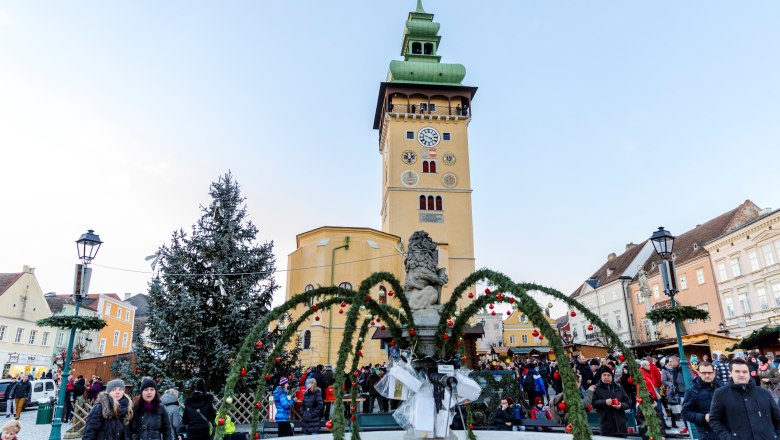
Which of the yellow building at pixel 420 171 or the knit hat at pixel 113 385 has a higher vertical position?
the yellow building at pixel 420 171

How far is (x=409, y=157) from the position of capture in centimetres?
5312

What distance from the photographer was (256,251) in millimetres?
19172

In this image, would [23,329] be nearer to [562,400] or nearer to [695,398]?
[562,400]

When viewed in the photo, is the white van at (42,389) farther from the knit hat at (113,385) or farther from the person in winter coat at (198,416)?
the knit hat at (113,385)

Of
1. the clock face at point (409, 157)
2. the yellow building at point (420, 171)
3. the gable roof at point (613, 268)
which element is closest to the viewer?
the yellow building at point (420, 171)

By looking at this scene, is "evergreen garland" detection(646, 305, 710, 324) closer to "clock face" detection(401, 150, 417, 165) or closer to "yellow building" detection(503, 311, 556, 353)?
"clock face" detection(401, 150, 417, 165)

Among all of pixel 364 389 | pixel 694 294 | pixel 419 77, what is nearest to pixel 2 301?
pixel 364 389

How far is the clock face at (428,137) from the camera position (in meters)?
54.2

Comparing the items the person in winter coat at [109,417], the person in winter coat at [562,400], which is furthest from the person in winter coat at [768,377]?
the person in winter coat at [109,417]

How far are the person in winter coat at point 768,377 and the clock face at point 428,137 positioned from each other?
43.8 meters

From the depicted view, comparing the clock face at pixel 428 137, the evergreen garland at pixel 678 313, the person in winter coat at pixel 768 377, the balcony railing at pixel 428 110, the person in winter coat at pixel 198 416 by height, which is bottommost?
the person in winter coat at pixel 198 416

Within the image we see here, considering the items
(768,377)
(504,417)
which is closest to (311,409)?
(504,417)

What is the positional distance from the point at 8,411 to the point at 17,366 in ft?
91.7

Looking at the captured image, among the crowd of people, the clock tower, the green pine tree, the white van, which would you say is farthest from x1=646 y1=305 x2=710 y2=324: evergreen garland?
the clock tower
